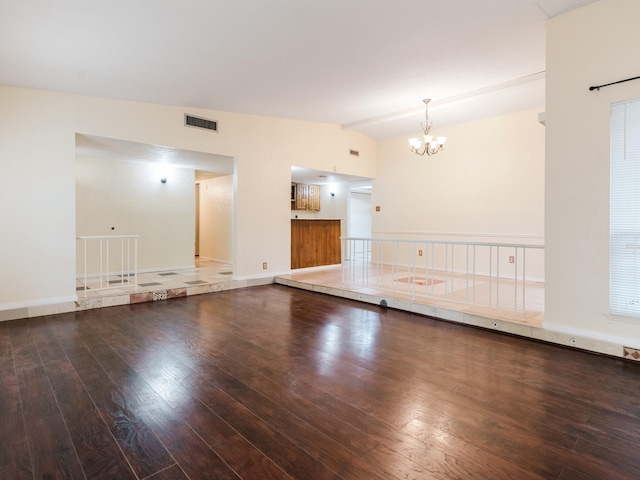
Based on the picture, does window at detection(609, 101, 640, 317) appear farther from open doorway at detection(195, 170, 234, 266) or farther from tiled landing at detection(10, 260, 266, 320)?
open doorway at detection(195, 170, 234, 266)

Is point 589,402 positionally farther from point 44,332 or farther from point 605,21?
point 44,332

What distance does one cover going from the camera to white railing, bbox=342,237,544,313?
414cm

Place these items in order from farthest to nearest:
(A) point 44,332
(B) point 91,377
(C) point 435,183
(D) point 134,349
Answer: (C) point 435,183 → (A) point 44,332 → (D) point 134,349 → (B) point 91,377

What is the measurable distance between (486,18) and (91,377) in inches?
179

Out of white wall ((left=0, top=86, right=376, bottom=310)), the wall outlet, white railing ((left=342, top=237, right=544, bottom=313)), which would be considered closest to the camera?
the wall outlet

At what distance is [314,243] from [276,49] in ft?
14.8

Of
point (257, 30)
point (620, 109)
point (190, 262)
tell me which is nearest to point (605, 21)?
point (620, 109)

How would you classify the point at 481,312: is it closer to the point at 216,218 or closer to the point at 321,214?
the point at 321,214

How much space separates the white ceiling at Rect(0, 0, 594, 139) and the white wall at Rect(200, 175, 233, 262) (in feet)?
11.1

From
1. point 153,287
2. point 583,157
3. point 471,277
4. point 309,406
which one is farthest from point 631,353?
point 153,287

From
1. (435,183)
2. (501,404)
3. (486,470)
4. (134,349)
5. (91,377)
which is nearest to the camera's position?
(486,470)

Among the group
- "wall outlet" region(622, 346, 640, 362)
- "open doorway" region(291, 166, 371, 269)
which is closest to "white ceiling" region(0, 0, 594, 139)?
"open doorway" region(291, 166, 371, 269)

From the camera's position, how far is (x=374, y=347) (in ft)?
10.2

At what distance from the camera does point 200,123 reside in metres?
5.41
